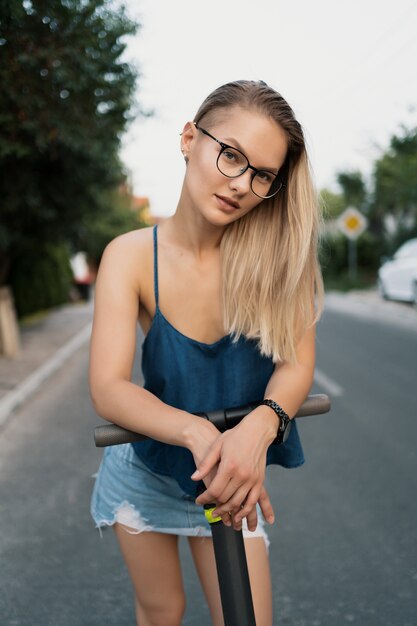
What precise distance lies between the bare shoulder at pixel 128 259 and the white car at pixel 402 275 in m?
15.7

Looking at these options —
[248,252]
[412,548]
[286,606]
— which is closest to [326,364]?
[412,548]

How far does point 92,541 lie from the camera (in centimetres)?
399

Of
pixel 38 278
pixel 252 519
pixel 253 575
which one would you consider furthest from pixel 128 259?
pixel 38 278

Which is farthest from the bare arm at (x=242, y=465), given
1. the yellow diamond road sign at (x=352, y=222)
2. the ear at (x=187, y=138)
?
the yellow diamond road sign at (x=352, y=222)

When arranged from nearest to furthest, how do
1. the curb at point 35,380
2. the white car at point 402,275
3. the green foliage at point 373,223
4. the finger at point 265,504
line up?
1. the finger at point 265,504
2. the curb at point 35,380
3. the white car at point 402,275
4. the green foliage at point 373,223

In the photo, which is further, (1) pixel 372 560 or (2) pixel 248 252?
(1) pixel 372 560

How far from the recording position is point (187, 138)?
175 centimetres

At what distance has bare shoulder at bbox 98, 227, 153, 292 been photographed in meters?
1.68

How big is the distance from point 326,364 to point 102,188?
6.27 meters

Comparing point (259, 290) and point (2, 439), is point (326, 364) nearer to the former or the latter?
point (2, 439)

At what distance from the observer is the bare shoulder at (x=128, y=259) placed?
1.68 m

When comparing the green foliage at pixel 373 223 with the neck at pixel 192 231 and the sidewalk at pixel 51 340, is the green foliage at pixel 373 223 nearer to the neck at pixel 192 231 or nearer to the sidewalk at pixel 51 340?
the sidewalk at pixel 51 340

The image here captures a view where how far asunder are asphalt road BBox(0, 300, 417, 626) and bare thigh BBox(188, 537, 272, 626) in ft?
4.53

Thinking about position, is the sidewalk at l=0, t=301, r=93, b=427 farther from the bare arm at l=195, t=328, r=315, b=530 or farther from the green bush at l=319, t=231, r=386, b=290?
the green bush at l=319, t=231, r=386, b=290
